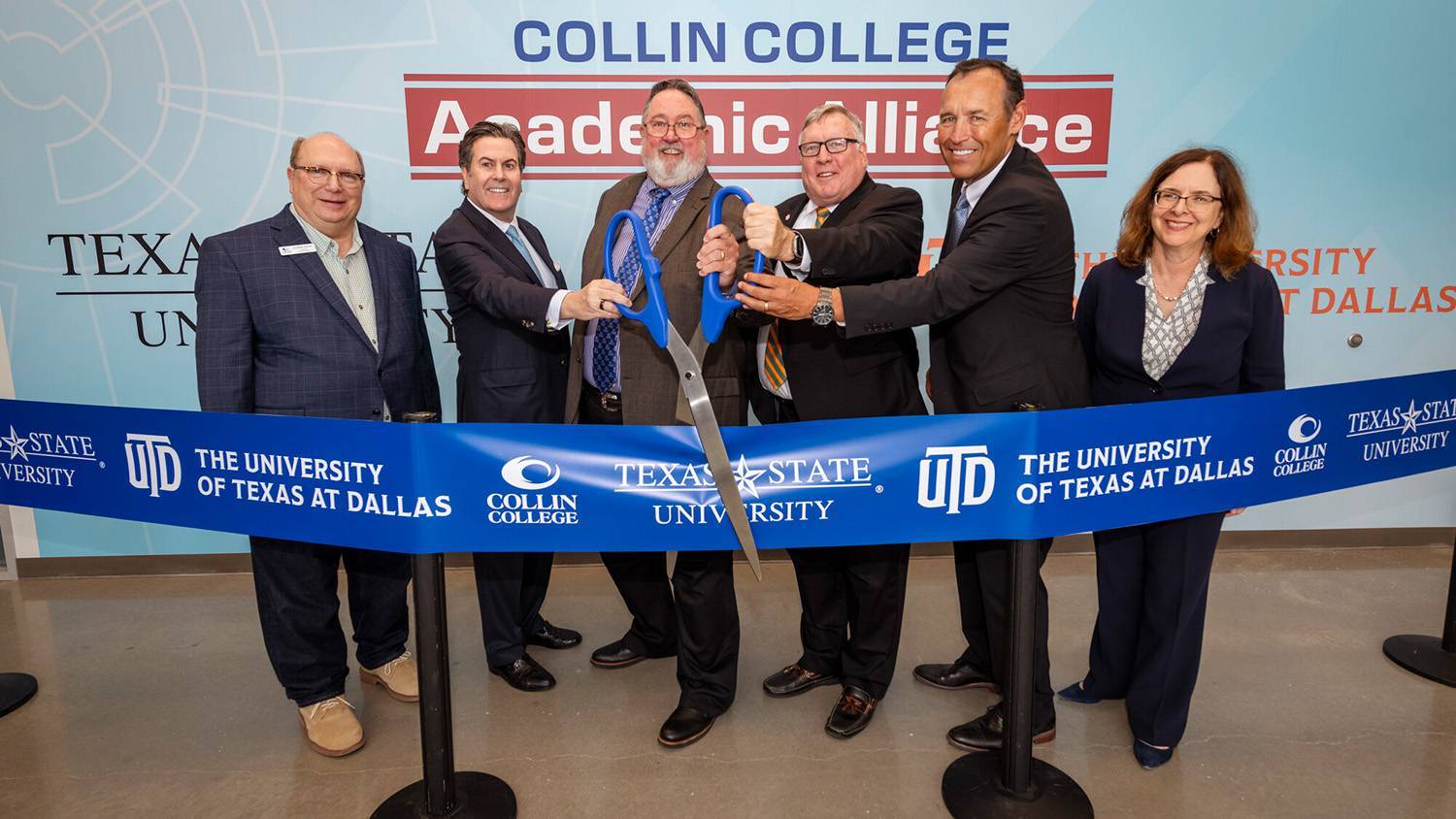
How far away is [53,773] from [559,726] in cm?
138

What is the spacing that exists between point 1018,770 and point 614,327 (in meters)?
1.61

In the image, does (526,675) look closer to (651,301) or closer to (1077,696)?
(651,301)

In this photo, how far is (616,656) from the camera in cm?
304

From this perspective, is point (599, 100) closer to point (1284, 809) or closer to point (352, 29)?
point (352, 29)

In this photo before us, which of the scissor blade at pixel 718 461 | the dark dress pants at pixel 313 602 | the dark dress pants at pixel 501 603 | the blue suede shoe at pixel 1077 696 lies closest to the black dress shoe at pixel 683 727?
the dark dress pants at pixel 501 603

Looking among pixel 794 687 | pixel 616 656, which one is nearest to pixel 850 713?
pixel 794 687

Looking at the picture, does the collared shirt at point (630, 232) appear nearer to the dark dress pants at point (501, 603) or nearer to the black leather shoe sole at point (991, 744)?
the dark dress pants at point (501, 603)

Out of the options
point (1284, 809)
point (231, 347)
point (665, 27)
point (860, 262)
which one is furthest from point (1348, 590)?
point (231, 347)

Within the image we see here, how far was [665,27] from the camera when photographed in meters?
3.57

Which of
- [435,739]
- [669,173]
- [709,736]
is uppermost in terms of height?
[669,173]

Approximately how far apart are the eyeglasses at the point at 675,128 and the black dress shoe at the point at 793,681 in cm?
170

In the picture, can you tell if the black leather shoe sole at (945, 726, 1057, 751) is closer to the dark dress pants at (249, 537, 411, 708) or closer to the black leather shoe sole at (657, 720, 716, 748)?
the black leather shoe sole at (657, 720, 716, 748)

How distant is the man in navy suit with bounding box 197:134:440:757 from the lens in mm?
2363

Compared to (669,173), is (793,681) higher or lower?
lower
